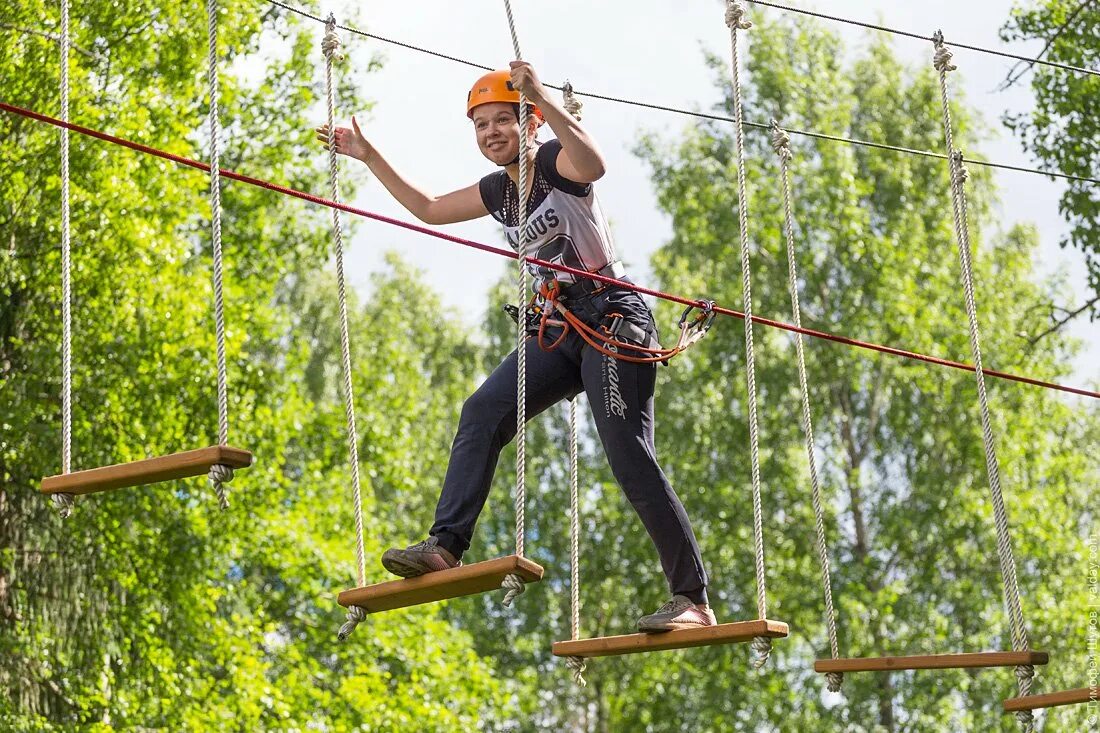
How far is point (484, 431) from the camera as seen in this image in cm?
381

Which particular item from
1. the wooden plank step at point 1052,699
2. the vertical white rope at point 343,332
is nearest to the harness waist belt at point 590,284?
the vertical white rope at point 343,332

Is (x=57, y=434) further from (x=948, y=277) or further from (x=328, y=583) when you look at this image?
(x=948, y=277)

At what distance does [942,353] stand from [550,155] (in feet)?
37.3

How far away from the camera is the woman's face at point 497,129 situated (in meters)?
3.91

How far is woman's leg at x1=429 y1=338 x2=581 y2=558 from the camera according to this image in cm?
374

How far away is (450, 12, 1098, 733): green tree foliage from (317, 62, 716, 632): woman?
9843 mm

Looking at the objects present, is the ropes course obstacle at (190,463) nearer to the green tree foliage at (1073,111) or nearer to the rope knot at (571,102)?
the rope knot at (571,102)

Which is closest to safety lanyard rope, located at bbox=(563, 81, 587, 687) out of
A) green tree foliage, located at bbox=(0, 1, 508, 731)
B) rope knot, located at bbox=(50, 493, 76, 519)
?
rope knot, located at bbox=(50, 493, 76, 519)

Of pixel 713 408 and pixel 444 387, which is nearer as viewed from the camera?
pixel 713 408

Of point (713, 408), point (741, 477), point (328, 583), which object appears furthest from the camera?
point (713, 408)

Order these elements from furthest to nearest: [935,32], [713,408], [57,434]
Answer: [713,408], [57,434], [935,32]

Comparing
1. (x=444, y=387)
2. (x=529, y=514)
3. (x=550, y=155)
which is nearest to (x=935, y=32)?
(x=550, y=155)

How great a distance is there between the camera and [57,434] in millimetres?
9836

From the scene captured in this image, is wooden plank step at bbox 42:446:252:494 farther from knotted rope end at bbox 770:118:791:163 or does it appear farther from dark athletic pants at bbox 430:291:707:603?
knotted rope end at bbox 770:118:791:163
